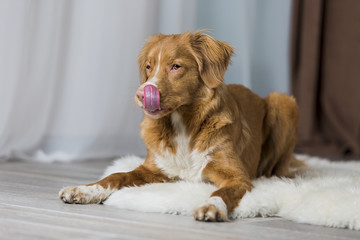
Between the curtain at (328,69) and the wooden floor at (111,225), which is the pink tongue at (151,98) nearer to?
the wooden floor at (111,225)

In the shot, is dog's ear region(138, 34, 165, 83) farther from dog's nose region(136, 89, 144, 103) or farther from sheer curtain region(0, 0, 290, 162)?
sheer curtain region(0, 0, 290, 162)

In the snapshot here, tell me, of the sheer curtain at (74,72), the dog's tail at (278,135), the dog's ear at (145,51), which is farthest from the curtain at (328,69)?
the dog's ear at (145,51)

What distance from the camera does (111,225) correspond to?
196 cm

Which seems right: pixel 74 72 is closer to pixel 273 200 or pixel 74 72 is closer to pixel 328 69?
pixel 273 200

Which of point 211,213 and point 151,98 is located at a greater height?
point 151,98

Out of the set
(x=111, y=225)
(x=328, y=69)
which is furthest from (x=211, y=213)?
(x=328, y=69)

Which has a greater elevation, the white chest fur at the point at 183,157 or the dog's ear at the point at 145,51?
the dog's ear at the point at 145,51

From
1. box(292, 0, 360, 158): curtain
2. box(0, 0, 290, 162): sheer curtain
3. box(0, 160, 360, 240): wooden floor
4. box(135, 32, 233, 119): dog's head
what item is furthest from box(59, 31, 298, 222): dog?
box(292, 0, 360, 158): curtain

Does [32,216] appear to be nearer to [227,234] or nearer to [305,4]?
[227,234]

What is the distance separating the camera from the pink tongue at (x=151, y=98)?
236 cm

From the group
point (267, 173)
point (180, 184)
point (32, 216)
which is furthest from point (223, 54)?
point (32, 216)

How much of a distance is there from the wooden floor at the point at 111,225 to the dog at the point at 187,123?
184mm

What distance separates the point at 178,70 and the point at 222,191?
620 millimetres

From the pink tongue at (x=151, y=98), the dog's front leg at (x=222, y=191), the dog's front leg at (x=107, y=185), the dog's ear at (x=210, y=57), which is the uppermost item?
the dog's ear at (x=210, y=57)
